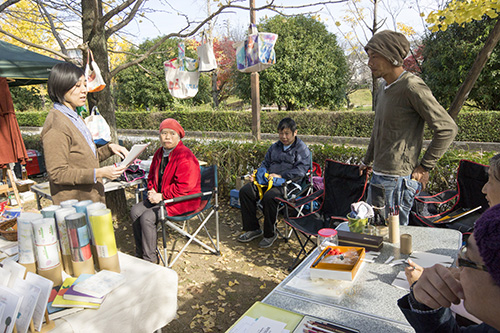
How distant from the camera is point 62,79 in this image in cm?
227

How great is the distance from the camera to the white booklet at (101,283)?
4.65 ft

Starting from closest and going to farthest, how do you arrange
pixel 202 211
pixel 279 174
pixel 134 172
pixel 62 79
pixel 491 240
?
pixel 491 240 < pixel 62 79 < pixel 202 211 < pixel 279 174 < pixel 134 172

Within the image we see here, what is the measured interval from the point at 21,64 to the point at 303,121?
10.7 metres

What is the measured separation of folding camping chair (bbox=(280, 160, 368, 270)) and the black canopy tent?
13.4 ft

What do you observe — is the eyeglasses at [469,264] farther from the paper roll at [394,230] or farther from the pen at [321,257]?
the paper roll at [394,230]

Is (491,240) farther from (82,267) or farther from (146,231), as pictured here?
(146,231)

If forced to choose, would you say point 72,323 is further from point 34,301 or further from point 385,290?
point 385,290

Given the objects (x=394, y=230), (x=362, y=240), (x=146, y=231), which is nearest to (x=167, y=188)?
(x=146, y=231)

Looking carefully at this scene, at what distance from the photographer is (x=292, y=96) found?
1545cm

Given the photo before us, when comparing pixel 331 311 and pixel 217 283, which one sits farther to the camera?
pixel 217 283

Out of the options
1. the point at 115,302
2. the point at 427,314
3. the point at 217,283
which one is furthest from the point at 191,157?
the point at 427,314

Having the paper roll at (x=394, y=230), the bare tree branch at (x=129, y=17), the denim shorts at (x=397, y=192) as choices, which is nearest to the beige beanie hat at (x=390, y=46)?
the denim shorts at (x=397, y=192)

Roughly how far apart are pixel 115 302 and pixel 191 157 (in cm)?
227

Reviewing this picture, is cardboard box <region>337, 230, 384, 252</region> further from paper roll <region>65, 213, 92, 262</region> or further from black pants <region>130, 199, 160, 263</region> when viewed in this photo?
black pants <region>130, 199, 160, 263</region>
